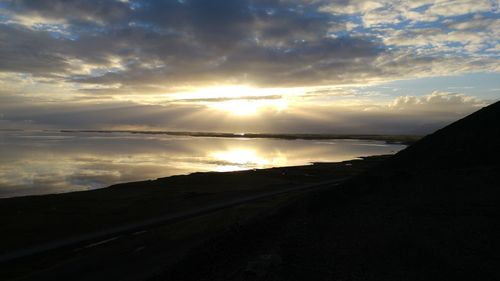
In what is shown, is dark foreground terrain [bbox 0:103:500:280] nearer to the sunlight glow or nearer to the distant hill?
the distant hill

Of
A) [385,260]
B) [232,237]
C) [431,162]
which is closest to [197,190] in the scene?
[431,162]

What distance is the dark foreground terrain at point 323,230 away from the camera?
1667 cm

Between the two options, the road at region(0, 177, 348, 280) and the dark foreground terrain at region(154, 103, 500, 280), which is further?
the road at region(0, 177, 348, 280)

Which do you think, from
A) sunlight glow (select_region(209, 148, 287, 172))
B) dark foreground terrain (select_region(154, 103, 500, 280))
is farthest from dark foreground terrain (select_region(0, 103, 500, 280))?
sunlight glow (select_region(209, 148, 287, 172))

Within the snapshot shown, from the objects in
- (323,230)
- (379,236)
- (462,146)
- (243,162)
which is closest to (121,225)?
(323,230)

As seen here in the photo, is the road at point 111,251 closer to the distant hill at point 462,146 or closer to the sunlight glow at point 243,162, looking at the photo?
the distant hill at point 462,146

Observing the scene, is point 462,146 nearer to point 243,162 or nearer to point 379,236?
point 379,236

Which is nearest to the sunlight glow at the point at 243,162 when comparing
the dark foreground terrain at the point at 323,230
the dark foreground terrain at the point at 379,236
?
the dark foreground terrain at the point at 323,230

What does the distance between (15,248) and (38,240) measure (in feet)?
7.67

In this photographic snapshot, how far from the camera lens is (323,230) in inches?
885

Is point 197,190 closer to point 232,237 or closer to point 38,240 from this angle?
point 38,240

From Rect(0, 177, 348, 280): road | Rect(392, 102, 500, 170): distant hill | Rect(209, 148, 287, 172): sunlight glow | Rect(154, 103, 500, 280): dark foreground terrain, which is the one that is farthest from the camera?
Rect(209, 148, 287, 172): sunlight glow

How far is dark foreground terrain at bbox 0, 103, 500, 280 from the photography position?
16.7 meters

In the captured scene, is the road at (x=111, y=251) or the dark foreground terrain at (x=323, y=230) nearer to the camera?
the dark foreground terrain at (x=323, y=230)
